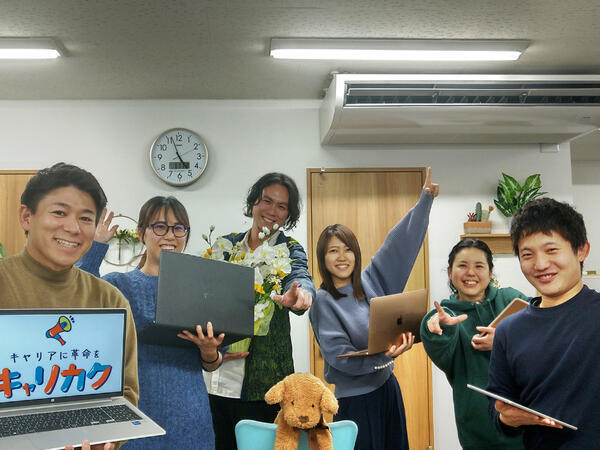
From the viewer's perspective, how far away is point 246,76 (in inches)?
132

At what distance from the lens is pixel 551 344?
1395mm

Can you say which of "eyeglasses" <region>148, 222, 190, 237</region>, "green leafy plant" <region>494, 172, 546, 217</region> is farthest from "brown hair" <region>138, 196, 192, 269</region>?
"green leafy plant" <region>494, 172, 546, 217</region>

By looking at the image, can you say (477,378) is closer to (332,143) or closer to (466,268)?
(466,268)

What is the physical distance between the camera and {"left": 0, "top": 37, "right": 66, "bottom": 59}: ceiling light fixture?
2.84 meters

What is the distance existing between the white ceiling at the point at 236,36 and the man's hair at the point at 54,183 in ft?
3.99

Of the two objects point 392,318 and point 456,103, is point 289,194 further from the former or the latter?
point 456,103

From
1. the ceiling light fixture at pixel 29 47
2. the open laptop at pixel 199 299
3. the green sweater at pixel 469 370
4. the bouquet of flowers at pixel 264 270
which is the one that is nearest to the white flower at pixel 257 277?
the bouquet of flowers at pixel 264 270

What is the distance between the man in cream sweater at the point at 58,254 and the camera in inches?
59.2

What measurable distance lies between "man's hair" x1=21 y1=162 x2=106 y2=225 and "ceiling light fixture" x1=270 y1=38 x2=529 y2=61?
Result: 5.18 ft

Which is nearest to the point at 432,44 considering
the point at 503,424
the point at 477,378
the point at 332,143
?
the point at 332,143

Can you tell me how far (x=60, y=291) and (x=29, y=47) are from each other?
6.19ft

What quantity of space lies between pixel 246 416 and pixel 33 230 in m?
1.11

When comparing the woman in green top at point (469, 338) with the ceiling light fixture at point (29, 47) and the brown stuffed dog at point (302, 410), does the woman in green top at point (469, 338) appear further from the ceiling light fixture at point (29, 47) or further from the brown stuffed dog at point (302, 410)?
the ceiling light fixture at point (29, 47)

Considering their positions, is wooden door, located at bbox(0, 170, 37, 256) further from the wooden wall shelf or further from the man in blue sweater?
the man in blue sweater
